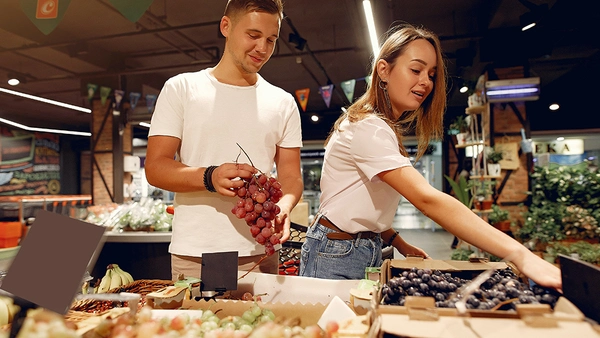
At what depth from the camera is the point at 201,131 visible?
4.65ft

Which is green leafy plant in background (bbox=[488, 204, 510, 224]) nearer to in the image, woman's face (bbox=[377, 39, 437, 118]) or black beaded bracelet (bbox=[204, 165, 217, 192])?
woman's face (bbox=[377, 39, 437, 118])

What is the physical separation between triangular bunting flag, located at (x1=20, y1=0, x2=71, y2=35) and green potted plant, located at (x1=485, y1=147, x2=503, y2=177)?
6901 mm

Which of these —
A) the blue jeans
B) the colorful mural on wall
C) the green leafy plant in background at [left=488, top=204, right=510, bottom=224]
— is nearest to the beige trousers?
the blue jeans

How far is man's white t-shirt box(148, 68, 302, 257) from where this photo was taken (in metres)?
1.41

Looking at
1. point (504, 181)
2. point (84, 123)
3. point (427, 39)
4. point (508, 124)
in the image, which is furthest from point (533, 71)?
point (84, 123)

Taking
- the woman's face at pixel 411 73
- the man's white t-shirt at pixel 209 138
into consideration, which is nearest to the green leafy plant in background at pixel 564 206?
the woman's face at pixel 411 73

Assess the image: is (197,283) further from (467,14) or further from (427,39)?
(467,14)

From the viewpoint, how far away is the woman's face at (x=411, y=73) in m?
1.49

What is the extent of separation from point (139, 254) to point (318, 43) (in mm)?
6009

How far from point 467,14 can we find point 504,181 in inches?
127

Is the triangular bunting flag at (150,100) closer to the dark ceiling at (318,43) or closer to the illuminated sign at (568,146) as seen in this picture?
the dark ceiling at (318,43)

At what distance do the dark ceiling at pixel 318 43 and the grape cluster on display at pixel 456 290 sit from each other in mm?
3502

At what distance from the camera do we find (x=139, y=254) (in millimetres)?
3701

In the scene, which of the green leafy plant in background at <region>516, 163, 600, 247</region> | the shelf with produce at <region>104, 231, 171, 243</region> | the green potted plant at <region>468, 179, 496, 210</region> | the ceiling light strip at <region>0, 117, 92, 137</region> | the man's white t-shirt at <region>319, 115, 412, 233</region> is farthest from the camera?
the ceiling light strip at <region>0, 117, 92, 137</region>
